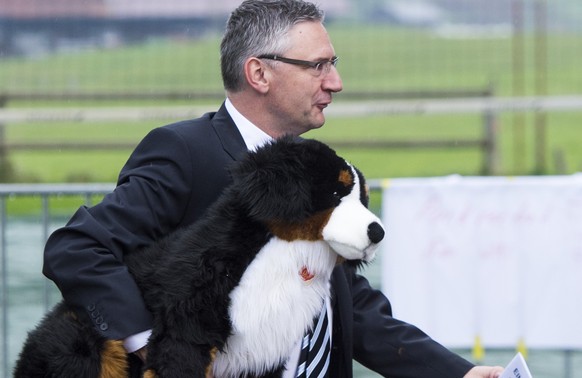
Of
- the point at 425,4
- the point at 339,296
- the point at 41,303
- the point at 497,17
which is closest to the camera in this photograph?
the point at 339,296

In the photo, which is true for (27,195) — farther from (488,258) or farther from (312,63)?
(312,63)

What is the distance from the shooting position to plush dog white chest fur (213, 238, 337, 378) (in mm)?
2641

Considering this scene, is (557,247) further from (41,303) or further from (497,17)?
(497,17)

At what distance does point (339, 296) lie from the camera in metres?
3.09

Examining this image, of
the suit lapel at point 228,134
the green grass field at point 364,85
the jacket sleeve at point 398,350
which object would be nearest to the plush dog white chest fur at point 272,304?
the suit lapel at point 228,134

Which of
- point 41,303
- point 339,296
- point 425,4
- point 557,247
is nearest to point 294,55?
point 339,296

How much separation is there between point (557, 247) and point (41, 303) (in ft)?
8.01

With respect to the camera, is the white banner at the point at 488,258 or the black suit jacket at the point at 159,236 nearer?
the black suit jacket at the point at 159,236

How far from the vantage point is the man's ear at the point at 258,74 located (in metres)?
3.03

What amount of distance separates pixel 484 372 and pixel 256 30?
1076mm

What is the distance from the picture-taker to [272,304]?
264cm

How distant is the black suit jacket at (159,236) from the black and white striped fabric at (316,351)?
90 mm

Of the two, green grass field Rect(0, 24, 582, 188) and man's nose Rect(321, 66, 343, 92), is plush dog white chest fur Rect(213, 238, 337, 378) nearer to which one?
man's nose Rect(321, 66, 343, 92)

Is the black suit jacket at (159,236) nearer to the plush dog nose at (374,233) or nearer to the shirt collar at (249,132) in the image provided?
the shirt collar at (249,132)
